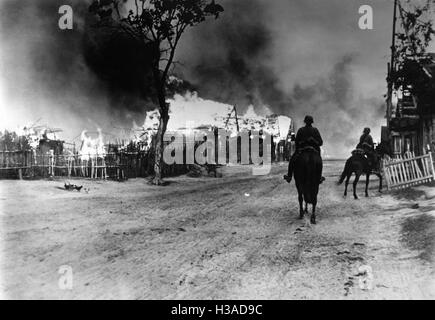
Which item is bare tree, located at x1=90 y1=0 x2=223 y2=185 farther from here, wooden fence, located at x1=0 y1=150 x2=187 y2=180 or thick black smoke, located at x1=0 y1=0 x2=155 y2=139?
wooden fence, located at x1=0 y1=150 x2=187 y2=180

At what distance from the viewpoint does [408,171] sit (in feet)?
45.0

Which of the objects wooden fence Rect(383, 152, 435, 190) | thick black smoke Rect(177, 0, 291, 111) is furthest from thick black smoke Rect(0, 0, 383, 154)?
wooden fence Rect(383, 152, 435, 190)

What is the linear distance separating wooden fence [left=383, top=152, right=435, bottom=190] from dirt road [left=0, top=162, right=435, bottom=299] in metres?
2.36

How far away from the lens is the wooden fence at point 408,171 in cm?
1334

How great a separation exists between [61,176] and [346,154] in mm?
48753

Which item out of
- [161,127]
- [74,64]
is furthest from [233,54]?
[74,64]

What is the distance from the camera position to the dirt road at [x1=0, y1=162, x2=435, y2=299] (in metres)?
4.99

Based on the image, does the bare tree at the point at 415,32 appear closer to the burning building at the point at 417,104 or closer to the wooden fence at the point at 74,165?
the burning building at the point at 417,104

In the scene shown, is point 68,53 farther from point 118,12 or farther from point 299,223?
point 299,223

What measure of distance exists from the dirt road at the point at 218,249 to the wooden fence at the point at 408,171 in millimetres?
2363

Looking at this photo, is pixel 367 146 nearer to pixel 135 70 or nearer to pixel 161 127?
pixel 161 127

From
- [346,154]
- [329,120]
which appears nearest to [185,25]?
[329,120]

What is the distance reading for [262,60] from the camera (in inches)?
589
